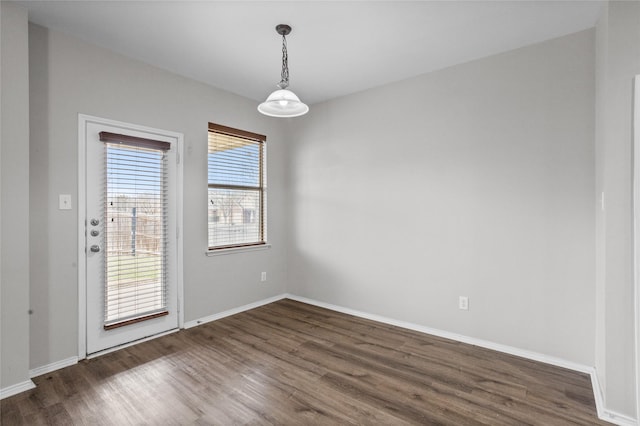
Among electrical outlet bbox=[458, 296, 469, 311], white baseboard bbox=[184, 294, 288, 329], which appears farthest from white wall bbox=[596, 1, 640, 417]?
white baseboard bbox=[184, 294, 288, 329]

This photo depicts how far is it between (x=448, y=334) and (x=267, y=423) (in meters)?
2.07

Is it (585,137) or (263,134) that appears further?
(263,134)

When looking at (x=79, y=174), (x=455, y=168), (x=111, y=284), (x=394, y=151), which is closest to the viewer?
(x=79, y=174)

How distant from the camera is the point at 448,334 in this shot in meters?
3.17

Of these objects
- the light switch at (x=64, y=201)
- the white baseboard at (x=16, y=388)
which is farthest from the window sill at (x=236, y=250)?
the white baseboard at (x=16, y=388)

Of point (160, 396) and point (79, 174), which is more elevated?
point (79, 174)

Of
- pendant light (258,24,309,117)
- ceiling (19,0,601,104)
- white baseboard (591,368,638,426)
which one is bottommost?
white baseboard (591,368,638,426)

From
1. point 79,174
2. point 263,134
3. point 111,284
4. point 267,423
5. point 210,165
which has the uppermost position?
point 263,134

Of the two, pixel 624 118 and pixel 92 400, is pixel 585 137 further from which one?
pixel 92 400

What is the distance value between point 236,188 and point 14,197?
6.89 ft

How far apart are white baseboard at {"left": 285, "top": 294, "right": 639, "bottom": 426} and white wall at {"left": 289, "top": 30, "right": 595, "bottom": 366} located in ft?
0.17

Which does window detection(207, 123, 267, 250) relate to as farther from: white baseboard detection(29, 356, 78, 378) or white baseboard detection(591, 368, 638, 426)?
white baseboard detection(591, 368, 638, 426)

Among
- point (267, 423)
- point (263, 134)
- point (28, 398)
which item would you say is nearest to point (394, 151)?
point (263, 134)

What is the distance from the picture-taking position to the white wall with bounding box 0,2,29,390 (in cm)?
217
